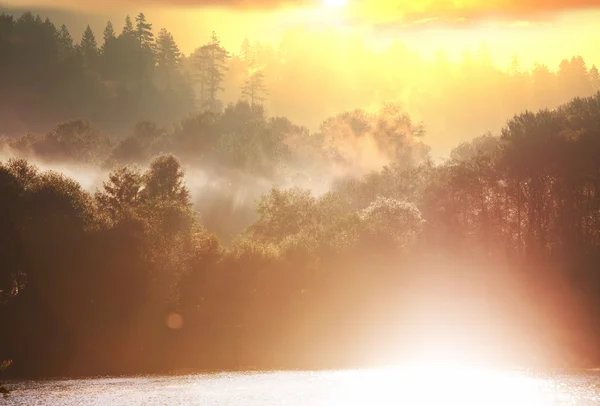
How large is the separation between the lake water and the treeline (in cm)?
945

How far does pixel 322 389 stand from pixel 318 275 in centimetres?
4090

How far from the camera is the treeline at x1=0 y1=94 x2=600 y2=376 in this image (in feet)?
326

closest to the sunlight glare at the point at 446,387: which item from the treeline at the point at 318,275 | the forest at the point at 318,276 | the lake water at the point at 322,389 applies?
the lake water at the point at 322,389

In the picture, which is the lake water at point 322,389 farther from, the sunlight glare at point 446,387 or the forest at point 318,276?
the forest at point 318,276

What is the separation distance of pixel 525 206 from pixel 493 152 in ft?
32.4

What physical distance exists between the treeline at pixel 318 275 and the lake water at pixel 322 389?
9.45 m

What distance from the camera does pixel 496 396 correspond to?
275 feet

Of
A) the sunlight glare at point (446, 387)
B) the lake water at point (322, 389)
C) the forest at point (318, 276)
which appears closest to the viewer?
the lake water at point (322, 389)

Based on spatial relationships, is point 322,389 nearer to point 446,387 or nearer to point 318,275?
point 446,387

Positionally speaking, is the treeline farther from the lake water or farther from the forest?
the lake water

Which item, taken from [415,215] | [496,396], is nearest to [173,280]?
[496,396]

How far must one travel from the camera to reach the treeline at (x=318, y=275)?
99250 mm

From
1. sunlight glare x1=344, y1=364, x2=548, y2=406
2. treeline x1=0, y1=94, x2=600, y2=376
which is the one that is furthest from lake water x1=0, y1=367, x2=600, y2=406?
treeline x1=0, y1=94, x2=600, y2=376

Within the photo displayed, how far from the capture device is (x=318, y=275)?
127438 millimetres
